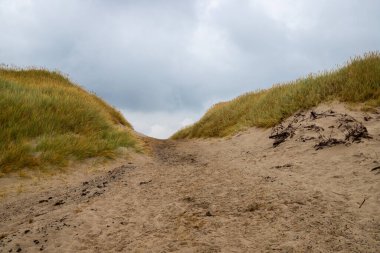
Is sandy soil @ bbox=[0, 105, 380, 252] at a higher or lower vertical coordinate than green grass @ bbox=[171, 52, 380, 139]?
lower

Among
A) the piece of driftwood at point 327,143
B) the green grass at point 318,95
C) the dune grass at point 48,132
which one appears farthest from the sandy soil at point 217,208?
the green grass at point 318,95

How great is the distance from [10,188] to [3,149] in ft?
5.83

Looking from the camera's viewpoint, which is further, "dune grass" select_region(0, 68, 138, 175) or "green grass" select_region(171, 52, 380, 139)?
"green grass" select_region(171, 52, 380, 139)

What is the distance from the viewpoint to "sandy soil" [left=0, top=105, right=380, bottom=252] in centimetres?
376

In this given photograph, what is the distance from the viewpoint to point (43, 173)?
822cm

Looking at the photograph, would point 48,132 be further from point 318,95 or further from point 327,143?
point 318,95

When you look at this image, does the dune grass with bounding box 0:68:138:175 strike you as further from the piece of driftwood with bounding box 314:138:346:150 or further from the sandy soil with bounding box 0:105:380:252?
the piece of driftwood with bounding box 314:138:346:150

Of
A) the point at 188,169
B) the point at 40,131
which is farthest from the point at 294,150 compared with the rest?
the point at 40,131

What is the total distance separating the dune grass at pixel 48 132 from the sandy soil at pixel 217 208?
1281 mm

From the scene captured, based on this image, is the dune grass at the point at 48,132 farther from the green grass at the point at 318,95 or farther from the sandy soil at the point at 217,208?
the green grass at the point at 318,95

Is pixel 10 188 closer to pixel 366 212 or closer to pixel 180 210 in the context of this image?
pixel 180 210

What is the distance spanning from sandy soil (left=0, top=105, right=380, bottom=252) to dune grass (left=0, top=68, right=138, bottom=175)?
128cm

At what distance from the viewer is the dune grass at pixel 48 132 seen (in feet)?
28.4

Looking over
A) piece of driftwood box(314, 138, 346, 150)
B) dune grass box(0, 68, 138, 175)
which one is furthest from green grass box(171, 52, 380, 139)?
dune grass box(0, 68, 138, 175)
